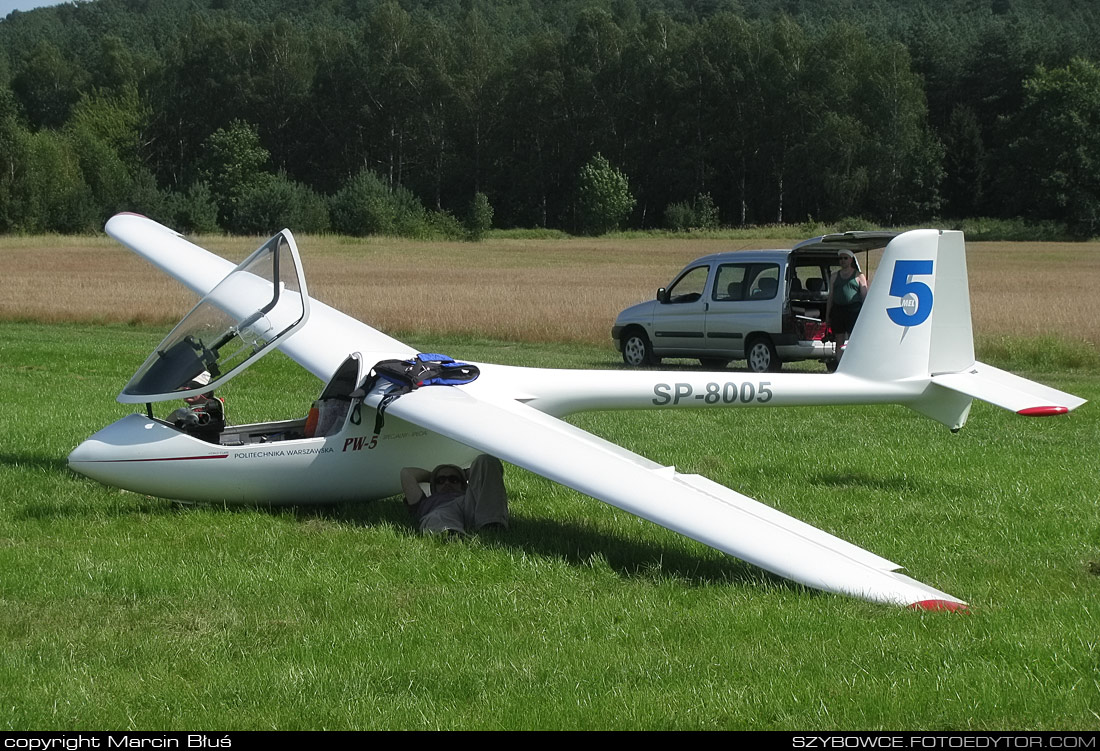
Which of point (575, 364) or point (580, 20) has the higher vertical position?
point (580, 20)

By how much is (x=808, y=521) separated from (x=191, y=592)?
14.2 ft

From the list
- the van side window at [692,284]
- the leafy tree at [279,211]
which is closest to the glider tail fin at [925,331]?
the van side window at [692,284]

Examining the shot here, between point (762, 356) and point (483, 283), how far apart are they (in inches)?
905

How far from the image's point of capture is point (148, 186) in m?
85.9

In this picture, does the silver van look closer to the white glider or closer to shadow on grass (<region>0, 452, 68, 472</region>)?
the white glider

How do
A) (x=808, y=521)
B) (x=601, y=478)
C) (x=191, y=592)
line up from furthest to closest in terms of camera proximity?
(x=808, y=521) < (x=601, y=478) < (x=191, y=592)

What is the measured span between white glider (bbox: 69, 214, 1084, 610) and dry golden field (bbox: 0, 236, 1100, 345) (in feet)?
44.0

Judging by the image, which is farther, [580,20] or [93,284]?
[580,20]

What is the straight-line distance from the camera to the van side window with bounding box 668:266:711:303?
815 inches

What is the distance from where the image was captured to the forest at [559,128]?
8431 cm

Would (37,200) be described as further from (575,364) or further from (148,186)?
(575,364)

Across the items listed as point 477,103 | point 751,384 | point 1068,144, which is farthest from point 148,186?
point 751,384

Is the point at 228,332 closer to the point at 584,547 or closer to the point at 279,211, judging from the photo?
the point at 584,547


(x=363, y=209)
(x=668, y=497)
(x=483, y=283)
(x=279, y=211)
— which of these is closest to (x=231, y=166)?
(x=279, y=211)
